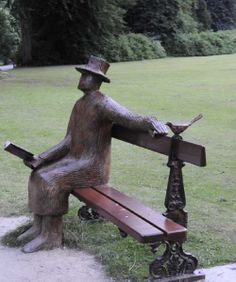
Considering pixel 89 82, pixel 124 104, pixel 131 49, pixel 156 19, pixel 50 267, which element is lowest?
pixel 131 49

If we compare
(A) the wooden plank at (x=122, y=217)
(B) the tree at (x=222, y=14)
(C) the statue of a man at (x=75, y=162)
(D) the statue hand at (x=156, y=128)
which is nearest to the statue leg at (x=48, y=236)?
(C) the statue of a man at (x=75, y=162)

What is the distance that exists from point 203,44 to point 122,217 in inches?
1739

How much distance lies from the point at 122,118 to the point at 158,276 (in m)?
1.29

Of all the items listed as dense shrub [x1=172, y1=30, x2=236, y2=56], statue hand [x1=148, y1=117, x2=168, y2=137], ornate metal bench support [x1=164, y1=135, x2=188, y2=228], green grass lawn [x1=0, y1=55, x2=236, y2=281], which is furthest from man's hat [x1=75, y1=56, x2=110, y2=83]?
dense shrub [x1=172, y1=30, x2=236, y2=56]

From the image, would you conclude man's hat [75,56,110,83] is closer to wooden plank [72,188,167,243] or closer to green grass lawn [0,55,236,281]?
wooden plank [72,188,167,243]

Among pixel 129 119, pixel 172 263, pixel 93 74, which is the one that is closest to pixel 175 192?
pixel 172 263

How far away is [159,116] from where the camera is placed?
12805 millimetres

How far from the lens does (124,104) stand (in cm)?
1490

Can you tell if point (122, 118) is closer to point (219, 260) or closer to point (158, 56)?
point (219, 260)

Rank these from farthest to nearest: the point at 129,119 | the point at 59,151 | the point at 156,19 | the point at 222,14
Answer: the point at 222,14 → the point at 156,19 → the point at 59,151 → the point at 129,119

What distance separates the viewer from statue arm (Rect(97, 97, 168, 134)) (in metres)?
4.46

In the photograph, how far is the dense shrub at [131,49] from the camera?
37438mm

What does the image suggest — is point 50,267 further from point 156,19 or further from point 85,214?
point 156,19

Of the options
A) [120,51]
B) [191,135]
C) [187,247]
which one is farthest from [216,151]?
[120,51]
